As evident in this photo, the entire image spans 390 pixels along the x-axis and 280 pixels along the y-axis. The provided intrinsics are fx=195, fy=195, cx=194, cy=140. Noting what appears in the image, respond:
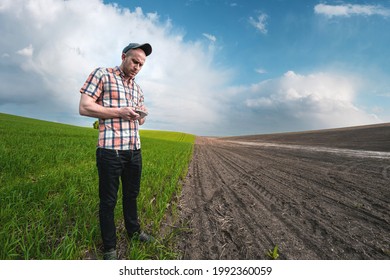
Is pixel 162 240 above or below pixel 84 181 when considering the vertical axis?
below

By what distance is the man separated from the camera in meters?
2.12

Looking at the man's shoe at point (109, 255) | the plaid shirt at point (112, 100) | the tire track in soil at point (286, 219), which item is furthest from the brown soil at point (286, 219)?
the plaid shirt at point (112, 100)

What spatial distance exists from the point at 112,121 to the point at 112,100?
0.25 m

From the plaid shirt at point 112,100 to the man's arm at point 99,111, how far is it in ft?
0.27

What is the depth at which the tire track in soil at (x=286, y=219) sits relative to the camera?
2934 mm

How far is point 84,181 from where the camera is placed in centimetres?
443

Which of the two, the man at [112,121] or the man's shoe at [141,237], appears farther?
the man's shoe at [141,237]

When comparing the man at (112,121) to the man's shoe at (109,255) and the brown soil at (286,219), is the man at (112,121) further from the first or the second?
the brown soil at (286,219)

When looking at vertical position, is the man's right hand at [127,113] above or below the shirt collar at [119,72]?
below

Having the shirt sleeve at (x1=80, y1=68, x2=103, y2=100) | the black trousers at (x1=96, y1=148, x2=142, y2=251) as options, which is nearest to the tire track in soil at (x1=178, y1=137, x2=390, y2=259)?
the black trousers at (x1=96, y1=148, x2=142, y2=251)

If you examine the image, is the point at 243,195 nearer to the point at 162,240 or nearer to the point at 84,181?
the point at 162,240

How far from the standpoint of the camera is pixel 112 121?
2.22 m

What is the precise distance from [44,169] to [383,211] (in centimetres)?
836
